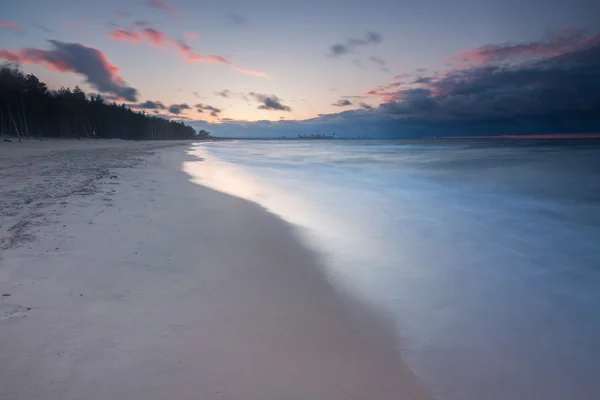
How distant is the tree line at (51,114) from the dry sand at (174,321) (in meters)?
49.6

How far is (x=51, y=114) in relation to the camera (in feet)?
184

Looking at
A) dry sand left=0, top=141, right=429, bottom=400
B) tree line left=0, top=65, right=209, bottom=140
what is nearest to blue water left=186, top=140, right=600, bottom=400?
dry sand left=0, top=141, right=429, bottom=400

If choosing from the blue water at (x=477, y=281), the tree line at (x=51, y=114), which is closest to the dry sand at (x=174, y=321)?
the blue water at (x=477, y=281)

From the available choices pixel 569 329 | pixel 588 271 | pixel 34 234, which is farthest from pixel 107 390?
pixel 588 271

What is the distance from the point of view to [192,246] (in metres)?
5.16

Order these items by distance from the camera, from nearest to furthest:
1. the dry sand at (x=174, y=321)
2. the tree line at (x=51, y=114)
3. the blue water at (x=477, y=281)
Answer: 1. the dry sand at (x=174, y=321)
2. the blue water at (x=477, y=281)
3. the tree line at (x=51, y=114)

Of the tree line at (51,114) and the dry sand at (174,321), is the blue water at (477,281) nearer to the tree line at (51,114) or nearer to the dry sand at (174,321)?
the dry sand at (174,321)

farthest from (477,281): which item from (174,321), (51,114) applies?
(51,114)

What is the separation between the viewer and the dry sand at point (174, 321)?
2297mm

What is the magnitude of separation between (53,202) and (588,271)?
11.0 metres

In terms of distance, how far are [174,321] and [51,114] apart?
7036 cm

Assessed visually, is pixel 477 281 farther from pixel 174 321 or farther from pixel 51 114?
pixel 51 114

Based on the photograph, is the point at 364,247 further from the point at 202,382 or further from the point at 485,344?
the point at 202,382

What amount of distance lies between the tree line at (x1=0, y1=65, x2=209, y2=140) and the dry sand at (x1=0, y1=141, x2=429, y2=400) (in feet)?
163
